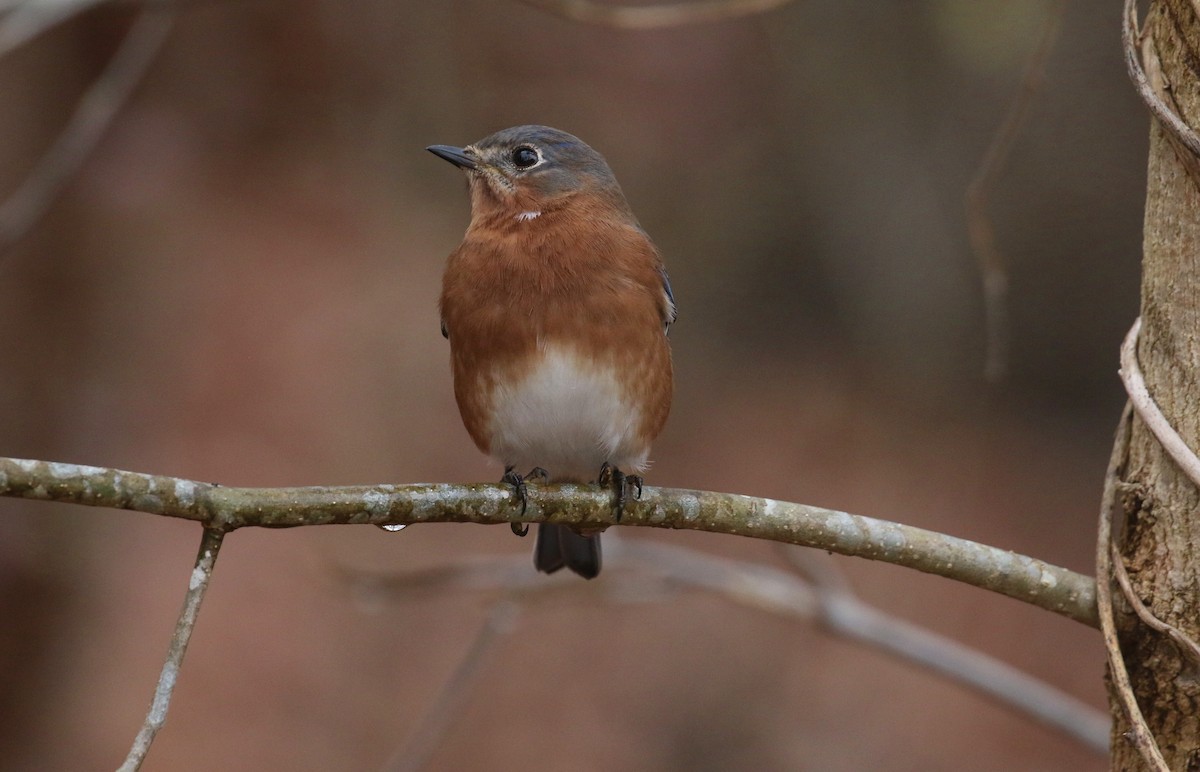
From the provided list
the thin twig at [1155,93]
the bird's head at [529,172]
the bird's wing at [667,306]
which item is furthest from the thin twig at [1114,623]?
the bird's head at [529,172]

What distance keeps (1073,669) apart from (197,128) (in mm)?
7039

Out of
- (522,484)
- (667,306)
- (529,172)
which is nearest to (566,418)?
(667,306)

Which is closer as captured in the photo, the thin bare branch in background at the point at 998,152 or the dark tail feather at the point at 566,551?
the thin bare branch in background at the point at 998,152

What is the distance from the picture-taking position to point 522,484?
282 centimetres

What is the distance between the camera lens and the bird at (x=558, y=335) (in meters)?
4.02

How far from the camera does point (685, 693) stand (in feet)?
25.9

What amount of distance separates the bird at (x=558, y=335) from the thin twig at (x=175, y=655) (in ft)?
5.57

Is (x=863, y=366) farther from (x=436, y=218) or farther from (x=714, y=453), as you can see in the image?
(x=436, y=218)

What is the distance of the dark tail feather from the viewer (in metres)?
4.44

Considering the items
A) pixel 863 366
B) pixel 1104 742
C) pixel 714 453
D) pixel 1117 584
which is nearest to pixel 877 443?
pixel 863 366

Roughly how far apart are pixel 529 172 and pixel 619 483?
1501 mm

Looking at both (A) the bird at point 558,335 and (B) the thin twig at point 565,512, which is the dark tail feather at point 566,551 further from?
(B) the thin twig at point 565,512

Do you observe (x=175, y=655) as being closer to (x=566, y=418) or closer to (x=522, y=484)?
(x=522, y=484)

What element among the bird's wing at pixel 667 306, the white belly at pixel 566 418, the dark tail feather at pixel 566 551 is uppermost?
the bird's wing at pixel 667 306
